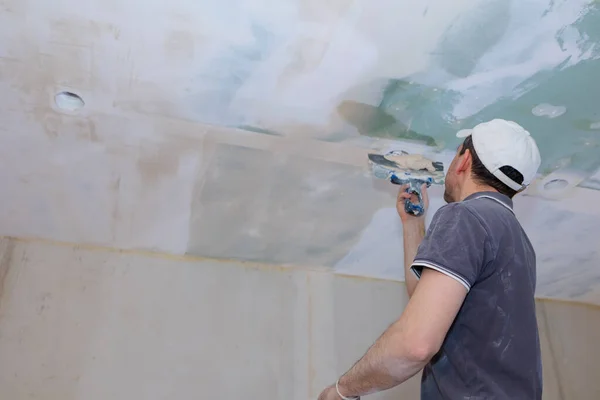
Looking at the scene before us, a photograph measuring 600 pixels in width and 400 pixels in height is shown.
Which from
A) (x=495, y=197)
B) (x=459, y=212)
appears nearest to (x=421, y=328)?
(x=459, y=212)

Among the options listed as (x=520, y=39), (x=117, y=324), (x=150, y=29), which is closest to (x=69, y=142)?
(x=150, y=29)

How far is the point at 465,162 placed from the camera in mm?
1471

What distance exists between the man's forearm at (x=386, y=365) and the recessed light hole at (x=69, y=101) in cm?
117

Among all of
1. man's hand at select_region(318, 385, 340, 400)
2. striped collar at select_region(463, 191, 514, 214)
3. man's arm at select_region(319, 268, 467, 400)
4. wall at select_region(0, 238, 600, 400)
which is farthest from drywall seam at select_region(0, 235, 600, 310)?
man's arm at select_region(319, 268, 467, 400)

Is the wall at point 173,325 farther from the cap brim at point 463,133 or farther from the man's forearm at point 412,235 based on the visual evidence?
the cap brim at point 463,133

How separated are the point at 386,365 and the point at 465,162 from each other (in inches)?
24.0

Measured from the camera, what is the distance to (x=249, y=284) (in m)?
2.61

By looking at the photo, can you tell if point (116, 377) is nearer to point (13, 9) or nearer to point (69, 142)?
point (69, 142)

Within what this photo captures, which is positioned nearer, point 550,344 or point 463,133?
point 463,133

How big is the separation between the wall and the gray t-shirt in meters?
1.32

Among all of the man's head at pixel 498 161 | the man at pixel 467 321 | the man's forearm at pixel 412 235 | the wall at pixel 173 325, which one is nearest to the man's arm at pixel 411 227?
the man's forearm at pixel 412 235

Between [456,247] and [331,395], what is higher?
[456,247]

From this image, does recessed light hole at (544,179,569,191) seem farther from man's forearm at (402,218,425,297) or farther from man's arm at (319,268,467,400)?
man's arm at (319,268,467,400)

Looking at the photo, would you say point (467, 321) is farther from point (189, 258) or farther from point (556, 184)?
point (189, 258)
